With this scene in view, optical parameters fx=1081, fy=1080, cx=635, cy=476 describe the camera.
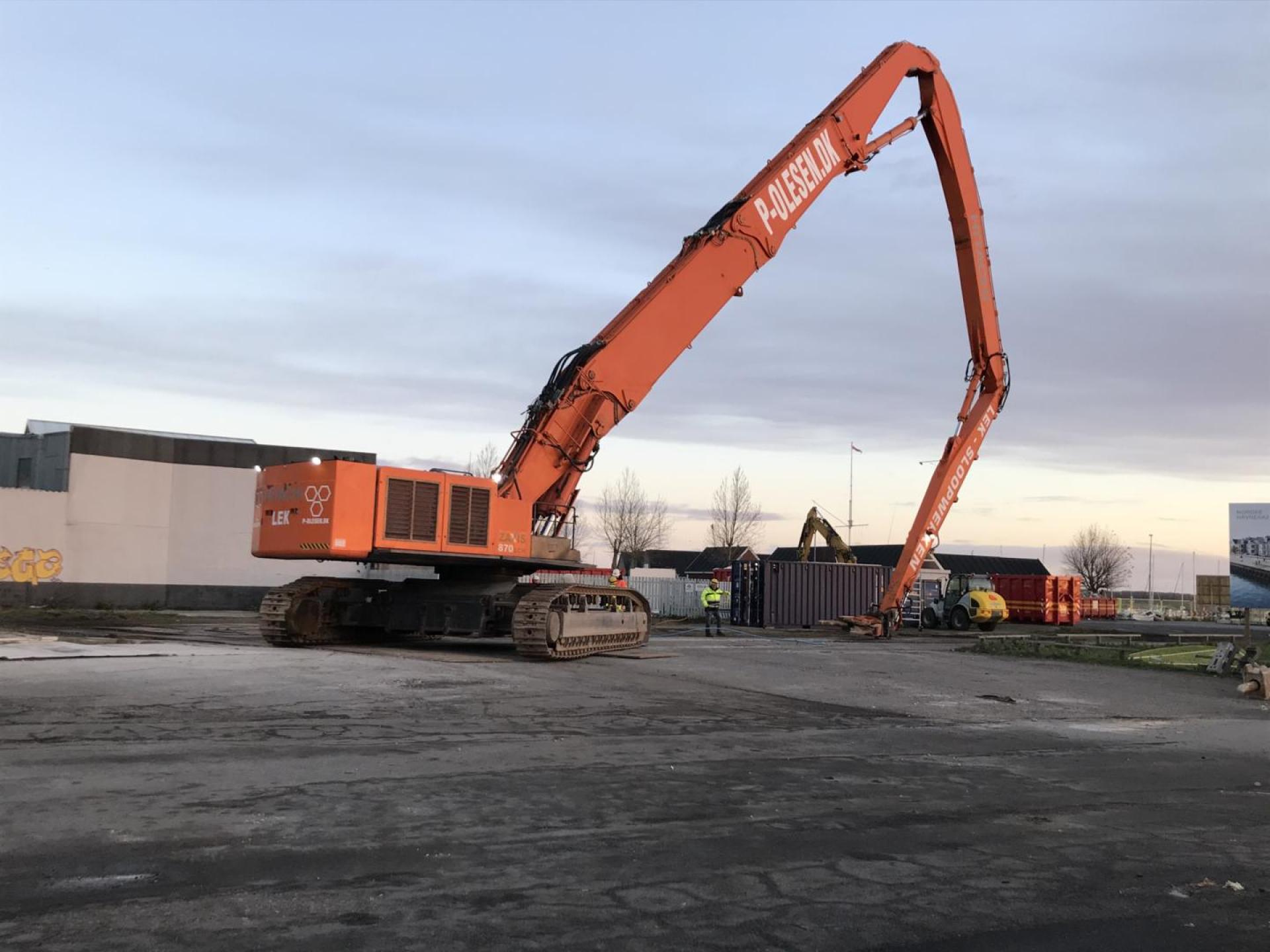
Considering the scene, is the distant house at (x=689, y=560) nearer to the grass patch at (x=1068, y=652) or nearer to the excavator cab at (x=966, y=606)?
the excavator cab at (x=966, y=606)

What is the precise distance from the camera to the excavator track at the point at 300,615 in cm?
2023

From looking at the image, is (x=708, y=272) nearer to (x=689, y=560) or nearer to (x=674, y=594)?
(x=674, y=594)

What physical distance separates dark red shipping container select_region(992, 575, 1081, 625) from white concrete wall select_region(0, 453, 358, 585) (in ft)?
103

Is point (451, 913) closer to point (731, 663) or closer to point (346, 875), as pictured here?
point (346, 875)

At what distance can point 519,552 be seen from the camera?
19422 mm

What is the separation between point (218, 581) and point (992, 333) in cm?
3008

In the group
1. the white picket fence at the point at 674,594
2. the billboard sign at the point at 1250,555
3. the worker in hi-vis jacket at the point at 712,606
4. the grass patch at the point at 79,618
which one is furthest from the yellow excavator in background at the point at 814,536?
the billboard sign at the point at 1250,555

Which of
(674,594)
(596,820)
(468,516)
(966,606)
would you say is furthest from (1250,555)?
(596,820)

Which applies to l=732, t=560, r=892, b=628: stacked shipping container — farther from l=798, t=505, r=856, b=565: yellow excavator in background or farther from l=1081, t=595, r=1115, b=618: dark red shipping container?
l=1081, t=595, r=1115, b=618: dark red shipping container

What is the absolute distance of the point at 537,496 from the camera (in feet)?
64.5

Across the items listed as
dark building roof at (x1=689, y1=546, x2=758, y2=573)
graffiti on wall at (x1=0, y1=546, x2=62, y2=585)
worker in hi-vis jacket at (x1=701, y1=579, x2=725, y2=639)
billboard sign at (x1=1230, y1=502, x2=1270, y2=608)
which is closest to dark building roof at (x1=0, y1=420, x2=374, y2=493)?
graffiti on wall at (x1=0, y1=546, x2=62, y2=585)

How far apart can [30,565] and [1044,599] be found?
42.7 meters

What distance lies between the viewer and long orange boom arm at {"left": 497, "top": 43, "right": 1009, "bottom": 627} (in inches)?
758

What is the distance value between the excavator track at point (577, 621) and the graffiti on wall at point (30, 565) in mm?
25236
